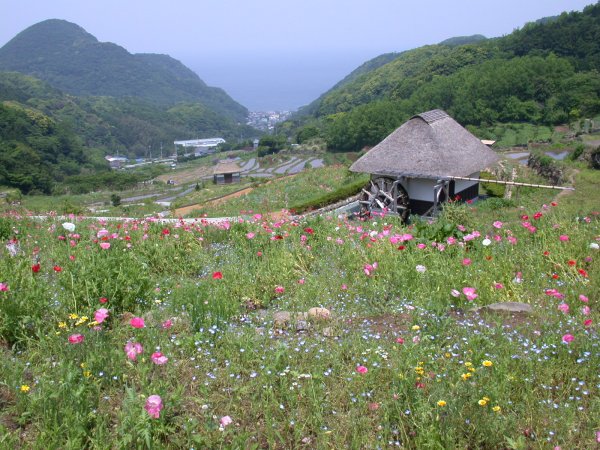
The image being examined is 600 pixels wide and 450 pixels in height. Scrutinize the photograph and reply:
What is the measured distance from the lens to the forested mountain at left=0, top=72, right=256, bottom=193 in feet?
247

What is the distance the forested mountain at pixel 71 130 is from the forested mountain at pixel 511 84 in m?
45.4

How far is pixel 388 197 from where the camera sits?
18953 millimetres

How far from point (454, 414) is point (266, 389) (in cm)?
112

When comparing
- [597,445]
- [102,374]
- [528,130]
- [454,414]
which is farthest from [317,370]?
[528,130]

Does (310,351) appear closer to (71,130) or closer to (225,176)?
(225,176)

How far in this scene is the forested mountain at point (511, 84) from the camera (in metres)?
50.1

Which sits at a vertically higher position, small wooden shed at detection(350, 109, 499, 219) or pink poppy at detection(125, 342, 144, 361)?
pink poppy at detection(125, 342, 144, 361)

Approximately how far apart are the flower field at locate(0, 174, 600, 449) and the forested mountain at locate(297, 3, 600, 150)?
4870 centimetres

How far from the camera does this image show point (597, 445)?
267 centimetres

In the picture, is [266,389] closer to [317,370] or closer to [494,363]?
[317,370]

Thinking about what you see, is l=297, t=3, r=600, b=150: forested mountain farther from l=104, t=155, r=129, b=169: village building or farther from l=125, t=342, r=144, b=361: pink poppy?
l=104, t=155, r=129, b=169: village building

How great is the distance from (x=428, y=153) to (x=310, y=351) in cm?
1665

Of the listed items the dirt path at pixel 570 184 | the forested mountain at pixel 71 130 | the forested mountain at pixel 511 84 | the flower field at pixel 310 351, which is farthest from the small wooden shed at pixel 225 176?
the flower field at pixel 310 351

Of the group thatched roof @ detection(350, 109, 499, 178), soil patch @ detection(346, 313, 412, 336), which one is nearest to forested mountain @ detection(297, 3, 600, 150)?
thatched roof @ detection(350, 109, 499, 178)
